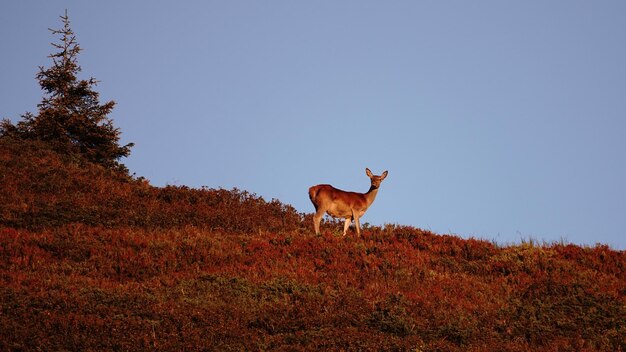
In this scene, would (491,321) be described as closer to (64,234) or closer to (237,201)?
(64,234)

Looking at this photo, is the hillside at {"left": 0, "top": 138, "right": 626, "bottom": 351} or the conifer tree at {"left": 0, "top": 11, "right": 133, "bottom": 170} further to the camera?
the conifer tree at {"left": 0, "top": 11, "right": 133, "bottom": 170}

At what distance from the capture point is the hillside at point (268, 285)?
11852 mm

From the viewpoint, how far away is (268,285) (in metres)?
14.7

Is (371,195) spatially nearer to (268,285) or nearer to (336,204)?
(336,204)

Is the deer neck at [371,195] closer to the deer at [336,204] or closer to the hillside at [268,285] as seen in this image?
the deer at [336,204]

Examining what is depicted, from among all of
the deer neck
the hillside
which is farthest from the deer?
the hillside

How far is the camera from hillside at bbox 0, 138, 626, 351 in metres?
11.9

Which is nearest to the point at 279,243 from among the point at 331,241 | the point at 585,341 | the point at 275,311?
the point at 331,241

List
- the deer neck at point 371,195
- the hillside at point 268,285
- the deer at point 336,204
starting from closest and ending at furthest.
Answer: the hillside at point 268,285 < the deer at point 336,204 < the deer neck at point 371,195

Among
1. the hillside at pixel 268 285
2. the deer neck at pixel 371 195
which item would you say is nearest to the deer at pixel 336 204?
the deer neck at pixel 371 195

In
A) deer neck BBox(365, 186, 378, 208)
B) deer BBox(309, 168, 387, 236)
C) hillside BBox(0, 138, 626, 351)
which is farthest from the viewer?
deer neck BBox(365, 186, 378, 208)

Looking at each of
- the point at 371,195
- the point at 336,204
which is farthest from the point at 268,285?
the point at 371,195

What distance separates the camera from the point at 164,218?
22328 mm

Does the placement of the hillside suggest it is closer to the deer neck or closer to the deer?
the deer
